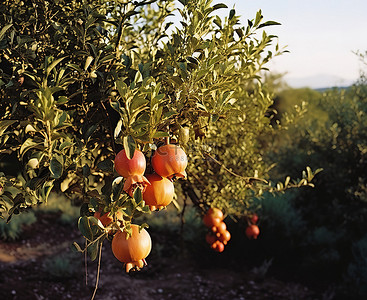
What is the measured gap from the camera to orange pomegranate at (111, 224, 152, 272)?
50.8 inches

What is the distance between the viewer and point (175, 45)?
1.68 meters

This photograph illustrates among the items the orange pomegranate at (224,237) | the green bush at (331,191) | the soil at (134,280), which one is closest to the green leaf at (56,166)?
the orange pomegranate at (224,237)

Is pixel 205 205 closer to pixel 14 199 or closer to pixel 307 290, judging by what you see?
pixel 14 199

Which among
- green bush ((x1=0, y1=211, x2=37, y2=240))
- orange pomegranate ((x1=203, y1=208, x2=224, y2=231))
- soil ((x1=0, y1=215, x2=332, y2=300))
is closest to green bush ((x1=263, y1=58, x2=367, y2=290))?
soil ((x1=0, y1=215, x2=332, y2=300))

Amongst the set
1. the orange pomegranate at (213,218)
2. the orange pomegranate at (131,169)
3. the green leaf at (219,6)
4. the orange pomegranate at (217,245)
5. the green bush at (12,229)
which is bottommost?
the green bush at (12,229)

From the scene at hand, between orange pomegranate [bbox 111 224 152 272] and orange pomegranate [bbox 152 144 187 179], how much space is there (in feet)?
0.70

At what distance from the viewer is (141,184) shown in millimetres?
1256

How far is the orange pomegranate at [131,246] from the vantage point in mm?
1290

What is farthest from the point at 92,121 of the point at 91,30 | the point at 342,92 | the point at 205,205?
the point at 342,92

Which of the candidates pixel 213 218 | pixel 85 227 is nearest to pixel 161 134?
pixel 85 227

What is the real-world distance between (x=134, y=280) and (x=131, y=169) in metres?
5.62

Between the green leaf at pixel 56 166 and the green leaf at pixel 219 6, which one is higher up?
the green leaf at pixel 219 6

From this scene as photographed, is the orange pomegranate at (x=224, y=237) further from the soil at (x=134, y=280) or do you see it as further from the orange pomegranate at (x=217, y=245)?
the soil at (x=134, y=280)

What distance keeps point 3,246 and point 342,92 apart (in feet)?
23.9
